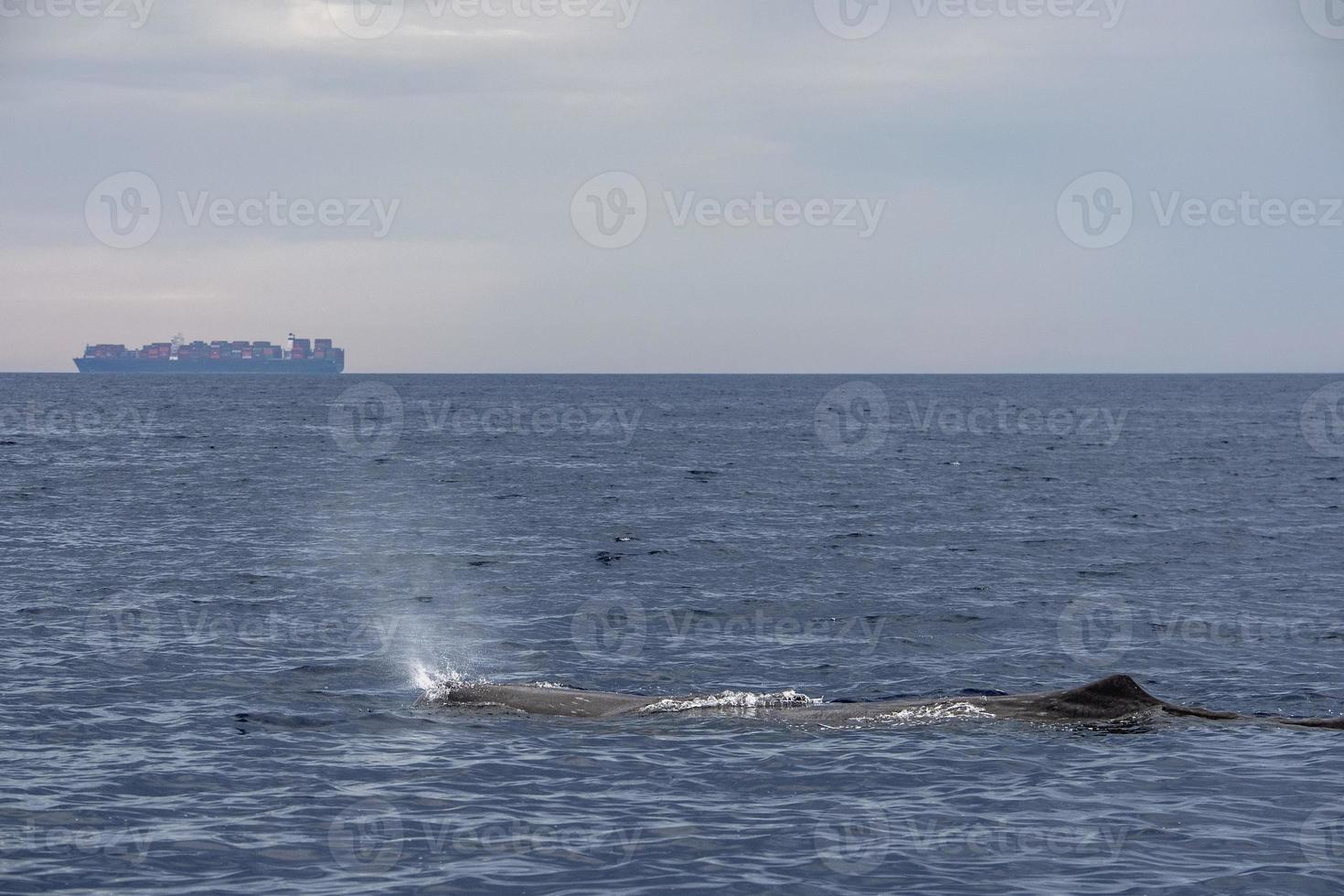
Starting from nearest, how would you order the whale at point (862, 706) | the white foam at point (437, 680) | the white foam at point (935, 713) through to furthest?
the whale at point (862, 706) < the white foam at point (935, 713) < the white foam at point (437, 680)

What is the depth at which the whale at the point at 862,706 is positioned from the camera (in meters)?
19.2

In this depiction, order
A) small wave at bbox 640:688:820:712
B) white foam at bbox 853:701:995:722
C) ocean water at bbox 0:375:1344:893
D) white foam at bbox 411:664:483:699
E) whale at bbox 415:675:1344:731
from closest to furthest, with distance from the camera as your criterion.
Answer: ocean water at bbox 0:375:1344:893 → whale at bbox 415:675:1344:731 → white foam at bbox 853:701:995:722 → small wave at bbox 640:688:820:712 → white foam at bbox 411:664:483:699

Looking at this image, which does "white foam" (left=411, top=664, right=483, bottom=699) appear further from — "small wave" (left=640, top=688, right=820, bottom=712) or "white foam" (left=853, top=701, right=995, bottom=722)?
"white foam" (left=853, top=701, right=995, bottom=722)

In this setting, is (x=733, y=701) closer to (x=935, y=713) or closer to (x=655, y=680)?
(x=655, y=680)

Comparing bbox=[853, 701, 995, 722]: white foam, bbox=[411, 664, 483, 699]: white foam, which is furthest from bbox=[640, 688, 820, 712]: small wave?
bbox=[411, 664, 483, 699]: white foam

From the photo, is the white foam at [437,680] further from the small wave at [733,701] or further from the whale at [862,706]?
the small wave at [733,701]

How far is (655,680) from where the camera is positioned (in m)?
23.2

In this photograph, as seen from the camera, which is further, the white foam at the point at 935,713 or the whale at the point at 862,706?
the white foam at the point at 935,713

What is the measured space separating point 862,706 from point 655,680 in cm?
447

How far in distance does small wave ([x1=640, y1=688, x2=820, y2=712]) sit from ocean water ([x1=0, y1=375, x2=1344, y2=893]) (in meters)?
0.15

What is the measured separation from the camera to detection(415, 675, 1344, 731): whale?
63.0ft

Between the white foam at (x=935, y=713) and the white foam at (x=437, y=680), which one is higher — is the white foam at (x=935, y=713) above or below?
below

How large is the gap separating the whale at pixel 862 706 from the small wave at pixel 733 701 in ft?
0.05

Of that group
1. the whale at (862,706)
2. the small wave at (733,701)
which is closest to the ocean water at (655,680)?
the small wave at (733,701)
